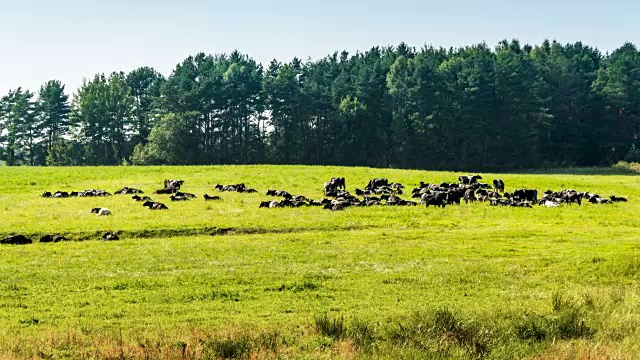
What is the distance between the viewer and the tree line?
131250 millimetres

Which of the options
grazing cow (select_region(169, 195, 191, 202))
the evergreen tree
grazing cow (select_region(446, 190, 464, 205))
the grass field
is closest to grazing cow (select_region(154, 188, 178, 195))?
grazing cow (select_region(169, 195, 191, 202))

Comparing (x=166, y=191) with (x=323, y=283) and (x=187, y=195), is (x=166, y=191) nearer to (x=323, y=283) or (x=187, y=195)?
(x=187, y=195)

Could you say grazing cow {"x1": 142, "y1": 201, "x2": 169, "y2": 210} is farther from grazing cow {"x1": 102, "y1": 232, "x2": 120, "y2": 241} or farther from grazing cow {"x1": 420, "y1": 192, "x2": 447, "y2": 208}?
grazing cow {"x1": 420, "y1": 192, "x2": 447, "y2": 208}

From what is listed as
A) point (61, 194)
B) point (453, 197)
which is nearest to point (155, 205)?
point (61, 194)

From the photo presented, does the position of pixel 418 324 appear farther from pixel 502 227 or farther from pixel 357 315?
pixel 502 227

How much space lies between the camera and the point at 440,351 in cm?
1496

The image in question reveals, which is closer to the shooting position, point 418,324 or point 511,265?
point 418,324

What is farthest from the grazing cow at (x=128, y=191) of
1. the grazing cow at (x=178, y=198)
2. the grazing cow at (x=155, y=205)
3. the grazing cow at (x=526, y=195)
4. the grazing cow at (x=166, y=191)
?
the grazing cow at (x=526, y=195)

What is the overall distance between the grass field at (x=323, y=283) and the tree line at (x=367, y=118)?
88.6 metres

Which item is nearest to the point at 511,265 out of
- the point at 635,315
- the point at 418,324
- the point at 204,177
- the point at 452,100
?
the point at 635,315

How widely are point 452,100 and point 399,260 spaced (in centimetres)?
11127

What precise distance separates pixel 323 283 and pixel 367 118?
114054 millimetres

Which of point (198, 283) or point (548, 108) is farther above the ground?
point (548, 108)

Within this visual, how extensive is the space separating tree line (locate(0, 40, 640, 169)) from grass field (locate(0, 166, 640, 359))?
88.6 metres
